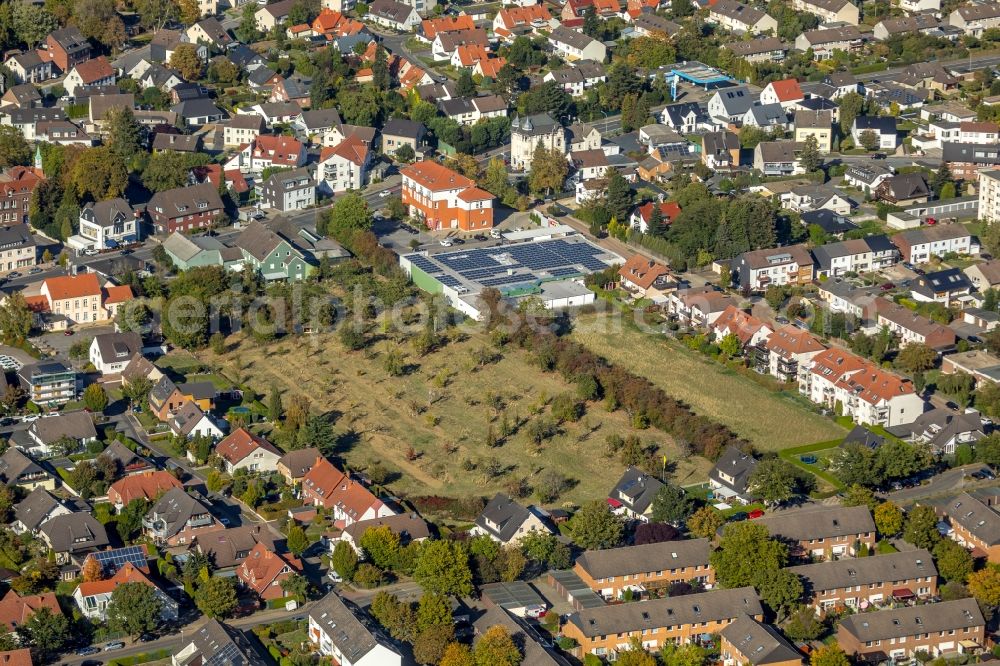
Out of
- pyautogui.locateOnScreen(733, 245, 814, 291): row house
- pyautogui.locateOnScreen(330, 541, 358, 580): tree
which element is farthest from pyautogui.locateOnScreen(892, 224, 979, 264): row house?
pyautogui.locateOnScreen(330, 541, 358, 580): tree

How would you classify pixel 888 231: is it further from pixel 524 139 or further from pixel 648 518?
pixel 648 518

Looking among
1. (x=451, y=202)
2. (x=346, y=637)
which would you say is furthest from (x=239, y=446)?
(x=451, y=202)

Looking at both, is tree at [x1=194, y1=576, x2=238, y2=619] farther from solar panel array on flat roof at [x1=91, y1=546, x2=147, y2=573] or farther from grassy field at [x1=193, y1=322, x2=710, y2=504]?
grassy field at [x1=193, y1=322, x2=710, y2=504]

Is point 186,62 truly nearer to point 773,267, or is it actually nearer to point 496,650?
point 773,267

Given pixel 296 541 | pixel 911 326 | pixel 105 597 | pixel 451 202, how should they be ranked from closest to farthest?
pixel 105 597, pixel 296 541, pixel 911 326, pixel 451 202

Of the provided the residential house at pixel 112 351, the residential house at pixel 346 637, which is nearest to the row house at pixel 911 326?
the residential house at pixel 346 637

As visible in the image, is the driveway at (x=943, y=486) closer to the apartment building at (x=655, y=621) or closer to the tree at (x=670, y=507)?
the tree at (x=670, y=507)
